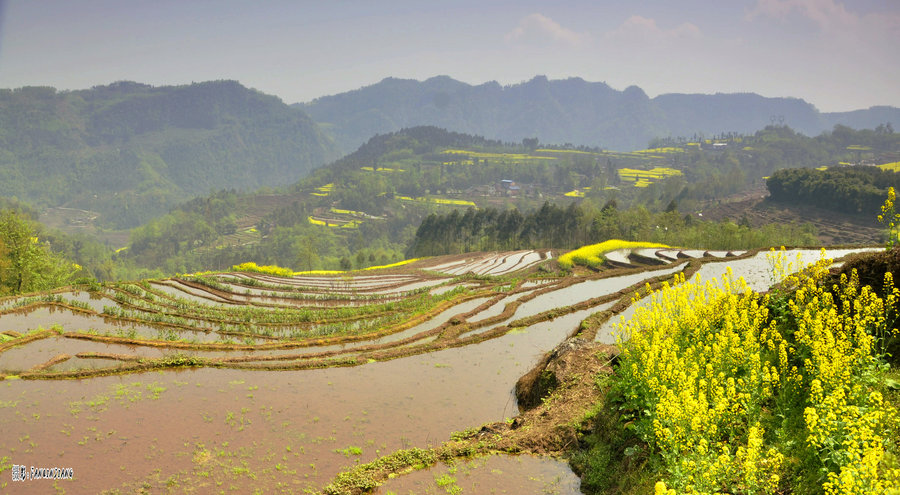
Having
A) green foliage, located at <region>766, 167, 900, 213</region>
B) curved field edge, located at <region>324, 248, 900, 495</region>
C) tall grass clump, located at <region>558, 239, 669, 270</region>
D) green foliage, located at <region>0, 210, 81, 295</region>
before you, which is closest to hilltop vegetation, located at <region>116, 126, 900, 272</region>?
green foliage, located at <region>766, 167, 900, 213</region>

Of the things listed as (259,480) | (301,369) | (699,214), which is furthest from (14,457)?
(699,214)

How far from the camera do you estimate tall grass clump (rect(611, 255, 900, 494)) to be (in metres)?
6.36

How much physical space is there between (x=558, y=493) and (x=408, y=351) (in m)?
10.9

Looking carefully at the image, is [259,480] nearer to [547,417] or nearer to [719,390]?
[547,417]

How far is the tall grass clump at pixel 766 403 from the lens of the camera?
6.36m

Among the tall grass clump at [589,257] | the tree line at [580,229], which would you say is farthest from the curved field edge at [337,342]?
the tree line at [580,229]

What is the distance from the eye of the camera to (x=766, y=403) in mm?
9984

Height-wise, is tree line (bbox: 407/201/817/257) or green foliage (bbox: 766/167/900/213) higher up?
green foliage (bbox: 766/167/900/213)

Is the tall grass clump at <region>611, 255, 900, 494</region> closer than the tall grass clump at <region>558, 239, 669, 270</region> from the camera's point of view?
Yes

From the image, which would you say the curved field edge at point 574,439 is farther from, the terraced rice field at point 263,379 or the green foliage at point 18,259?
the green foliage at point 18,259

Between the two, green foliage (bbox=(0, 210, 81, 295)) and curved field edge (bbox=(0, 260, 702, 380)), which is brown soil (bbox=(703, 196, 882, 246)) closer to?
curved field edge (bbox=(0, 260, 702, 380))

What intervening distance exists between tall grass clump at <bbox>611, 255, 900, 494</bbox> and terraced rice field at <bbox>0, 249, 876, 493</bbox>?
3462 mm

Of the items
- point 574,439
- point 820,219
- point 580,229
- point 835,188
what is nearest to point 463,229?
point 580,229

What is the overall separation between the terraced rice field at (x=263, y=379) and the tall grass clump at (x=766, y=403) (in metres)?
3.46
